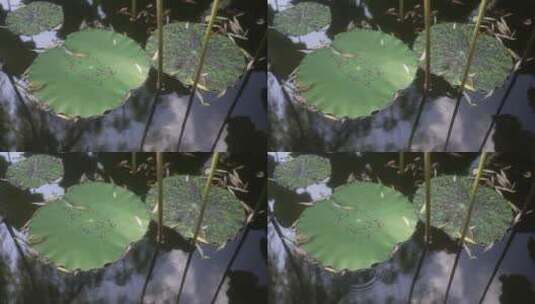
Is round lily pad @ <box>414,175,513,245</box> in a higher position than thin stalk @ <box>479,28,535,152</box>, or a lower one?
lower

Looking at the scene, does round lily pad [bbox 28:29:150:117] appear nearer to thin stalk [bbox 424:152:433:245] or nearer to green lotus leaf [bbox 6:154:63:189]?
green lotus leaf [bbox 6:154:63:189]

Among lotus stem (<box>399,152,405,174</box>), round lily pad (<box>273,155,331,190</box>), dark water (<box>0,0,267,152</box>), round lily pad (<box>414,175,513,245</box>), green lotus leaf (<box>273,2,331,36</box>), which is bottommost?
round lily pad (<box>414,175,513,245</box>)

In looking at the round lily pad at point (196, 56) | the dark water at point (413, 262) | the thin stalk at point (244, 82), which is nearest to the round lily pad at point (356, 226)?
the dark water at point (413, 262)

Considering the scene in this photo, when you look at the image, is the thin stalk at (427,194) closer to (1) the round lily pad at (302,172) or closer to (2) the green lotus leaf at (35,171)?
(1) the round lily pad at (302,172)

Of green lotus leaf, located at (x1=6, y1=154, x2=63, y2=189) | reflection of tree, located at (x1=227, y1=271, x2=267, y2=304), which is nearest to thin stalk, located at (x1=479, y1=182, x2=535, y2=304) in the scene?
reflection of tree, located at (x1=227, y1=271, x2=267, y2=304)

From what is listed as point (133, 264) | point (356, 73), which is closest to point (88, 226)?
point (133, 264)

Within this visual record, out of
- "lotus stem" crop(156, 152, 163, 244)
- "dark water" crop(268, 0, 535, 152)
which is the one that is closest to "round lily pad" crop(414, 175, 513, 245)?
"dark water" crop(268, 0, 535, 152)

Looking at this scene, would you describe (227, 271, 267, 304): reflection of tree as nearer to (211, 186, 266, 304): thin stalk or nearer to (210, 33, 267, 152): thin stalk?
(211, 186, 266, 304): thin stalk
